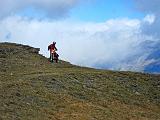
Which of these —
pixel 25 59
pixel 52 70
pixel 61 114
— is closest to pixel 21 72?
pixel 52 70

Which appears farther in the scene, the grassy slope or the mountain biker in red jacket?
the mountain biker in red jacket

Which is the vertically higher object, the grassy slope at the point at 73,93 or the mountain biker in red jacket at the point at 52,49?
the mountain biker in red jacket at the point at 52,49

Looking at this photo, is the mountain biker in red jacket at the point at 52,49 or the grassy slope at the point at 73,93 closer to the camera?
the grassy slope at the point at 73,93

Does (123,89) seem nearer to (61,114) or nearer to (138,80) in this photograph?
(138,80)

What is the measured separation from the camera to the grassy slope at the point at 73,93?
36.8m

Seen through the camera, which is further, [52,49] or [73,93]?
[52,49]

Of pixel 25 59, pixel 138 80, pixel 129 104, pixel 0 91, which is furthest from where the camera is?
pixel 25 59

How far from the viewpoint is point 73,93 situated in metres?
41.8

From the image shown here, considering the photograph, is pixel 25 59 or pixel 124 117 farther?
pixel 25 59

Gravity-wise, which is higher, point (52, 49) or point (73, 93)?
point (52, 49)

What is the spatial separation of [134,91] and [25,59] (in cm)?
1605

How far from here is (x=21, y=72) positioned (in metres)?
47.7

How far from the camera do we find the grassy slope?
36.8 metres

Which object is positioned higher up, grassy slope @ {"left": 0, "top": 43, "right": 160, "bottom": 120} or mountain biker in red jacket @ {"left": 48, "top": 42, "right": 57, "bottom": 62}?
mountain biker in red jacket @ {"left": 48, "top": 42, "right": 57, "bottom": 62}
